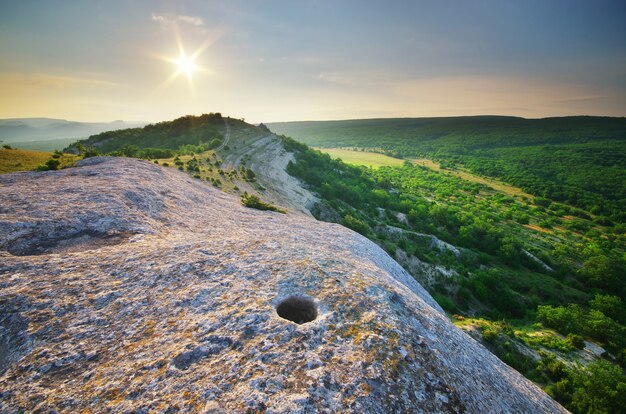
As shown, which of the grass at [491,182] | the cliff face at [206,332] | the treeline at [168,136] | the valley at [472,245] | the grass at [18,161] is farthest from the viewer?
the grass at [491,182]

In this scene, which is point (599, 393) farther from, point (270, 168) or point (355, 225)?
point (270, 168)

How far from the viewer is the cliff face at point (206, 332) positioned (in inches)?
254

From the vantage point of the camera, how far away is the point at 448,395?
745 centimetres

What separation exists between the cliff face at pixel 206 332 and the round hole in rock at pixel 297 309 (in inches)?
2.0

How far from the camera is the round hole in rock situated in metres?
9.81

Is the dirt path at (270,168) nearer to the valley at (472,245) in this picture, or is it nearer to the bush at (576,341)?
the valley at (472,245)

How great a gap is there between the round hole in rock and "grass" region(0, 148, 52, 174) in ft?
101

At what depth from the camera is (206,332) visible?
816cm

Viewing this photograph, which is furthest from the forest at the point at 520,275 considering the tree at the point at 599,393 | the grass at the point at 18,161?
the grass at the point at 18,161

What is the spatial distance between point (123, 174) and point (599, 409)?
43054 mm

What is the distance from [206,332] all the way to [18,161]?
36.1 metres

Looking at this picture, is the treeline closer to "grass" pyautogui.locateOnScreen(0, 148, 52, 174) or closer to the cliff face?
"grass" pyautogui.locateOnScreen(0, 148, 52, 174)

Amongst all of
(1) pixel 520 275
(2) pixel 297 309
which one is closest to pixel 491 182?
(1) pixel 520 275

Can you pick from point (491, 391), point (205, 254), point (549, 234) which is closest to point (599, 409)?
point (491, 391)
